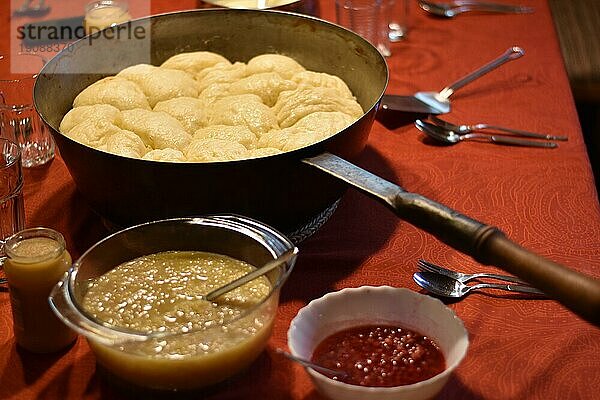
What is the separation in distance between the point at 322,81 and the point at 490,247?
61cm

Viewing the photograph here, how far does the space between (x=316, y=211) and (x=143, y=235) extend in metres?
0.26

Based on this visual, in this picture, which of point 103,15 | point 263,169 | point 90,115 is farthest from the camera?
point 103,15

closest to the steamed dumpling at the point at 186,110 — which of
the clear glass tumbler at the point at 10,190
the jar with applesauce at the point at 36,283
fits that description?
the clear glass tumbler at the point at 10,190

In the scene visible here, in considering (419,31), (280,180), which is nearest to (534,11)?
(419,31)

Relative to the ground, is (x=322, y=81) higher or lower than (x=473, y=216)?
higher

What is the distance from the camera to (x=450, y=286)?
102 centimetres

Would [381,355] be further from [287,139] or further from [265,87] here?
[265,87]

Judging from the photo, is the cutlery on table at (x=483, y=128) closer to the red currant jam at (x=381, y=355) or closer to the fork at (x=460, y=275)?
the fork at (x=460, y=275)

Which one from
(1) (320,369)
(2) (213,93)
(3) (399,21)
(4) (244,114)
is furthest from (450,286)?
(3) (399,21)

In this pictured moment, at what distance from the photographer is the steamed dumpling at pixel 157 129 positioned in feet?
3.71

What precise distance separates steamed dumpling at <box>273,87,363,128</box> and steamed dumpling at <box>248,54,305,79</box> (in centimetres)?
11

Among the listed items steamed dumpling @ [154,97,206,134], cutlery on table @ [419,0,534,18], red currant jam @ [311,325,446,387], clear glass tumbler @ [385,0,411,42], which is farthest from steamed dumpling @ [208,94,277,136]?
cutlery on table @ [419,0,534,18]

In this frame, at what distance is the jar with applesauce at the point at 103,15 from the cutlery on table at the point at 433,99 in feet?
1.93

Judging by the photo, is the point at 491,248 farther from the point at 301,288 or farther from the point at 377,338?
the point at 301,288
